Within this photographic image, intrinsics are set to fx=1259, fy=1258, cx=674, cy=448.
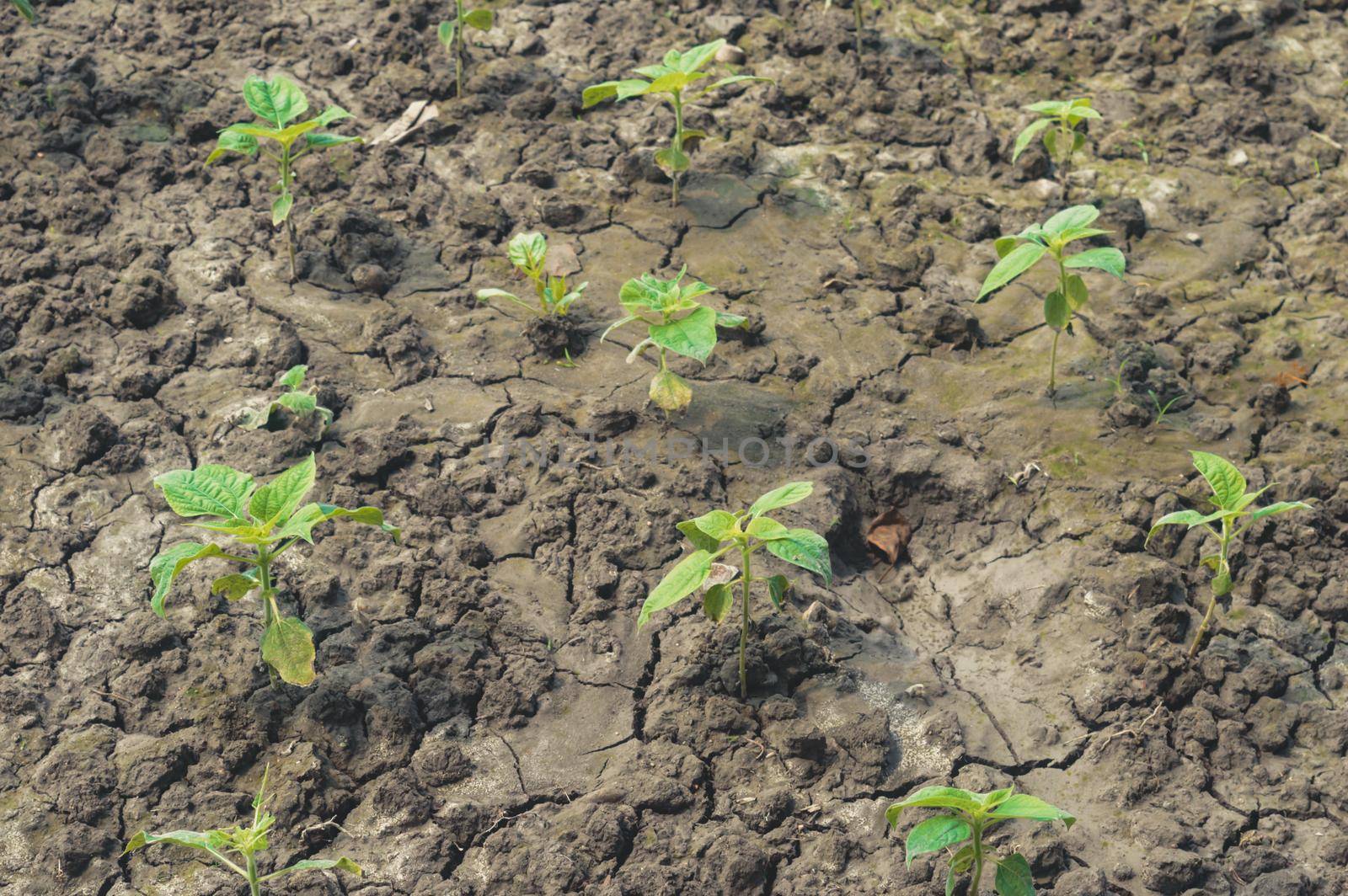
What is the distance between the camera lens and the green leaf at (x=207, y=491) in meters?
3.09

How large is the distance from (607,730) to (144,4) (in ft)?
13.5

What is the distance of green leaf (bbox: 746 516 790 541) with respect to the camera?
3006 millimetres

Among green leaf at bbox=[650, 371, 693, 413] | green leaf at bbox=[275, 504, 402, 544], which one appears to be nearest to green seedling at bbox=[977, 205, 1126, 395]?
green leaf at bbox=[650, 371, 693, 413]

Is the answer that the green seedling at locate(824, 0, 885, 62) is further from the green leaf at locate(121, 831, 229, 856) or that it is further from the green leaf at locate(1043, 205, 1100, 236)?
the green leaf at locate(121, 831, 229, 856)

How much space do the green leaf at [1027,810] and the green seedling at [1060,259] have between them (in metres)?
1.63

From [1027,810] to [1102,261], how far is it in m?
1.80

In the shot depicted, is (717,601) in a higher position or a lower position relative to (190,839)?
lower

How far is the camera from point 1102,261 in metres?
3.71

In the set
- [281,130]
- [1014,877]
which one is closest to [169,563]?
[281,130]

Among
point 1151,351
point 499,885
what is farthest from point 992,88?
point 499,885

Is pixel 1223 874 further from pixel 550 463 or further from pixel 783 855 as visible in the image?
pixel 550 463

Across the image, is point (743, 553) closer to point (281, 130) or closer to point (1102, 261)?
point (1102, 261)

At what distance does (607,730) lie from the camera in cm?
321

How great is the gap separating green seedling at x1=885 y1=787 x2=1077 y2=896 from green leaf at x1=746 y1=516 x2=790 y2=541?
0.67 m
